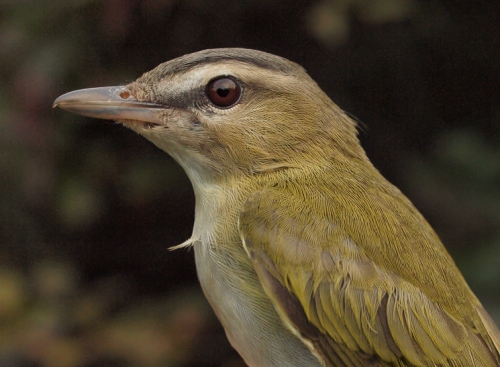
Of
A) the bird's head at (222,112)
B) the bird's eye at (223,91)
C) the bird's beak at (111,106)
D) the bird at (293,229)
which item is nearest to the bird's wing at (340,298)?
the bird at (293,229)

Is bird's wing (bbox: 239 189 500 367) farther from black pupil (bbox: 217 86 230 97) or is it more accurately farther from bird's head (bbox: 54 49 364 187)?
black pupil (bbox: 217 86 230 97)

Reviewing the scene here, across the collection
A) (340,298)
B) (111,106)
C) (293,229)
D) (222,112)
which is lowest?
(340,298)

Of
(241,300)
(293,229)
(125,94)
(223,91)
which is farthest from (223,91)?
(241,300)

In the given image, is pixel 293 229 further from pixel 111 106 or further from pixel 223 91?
pixel 111 106

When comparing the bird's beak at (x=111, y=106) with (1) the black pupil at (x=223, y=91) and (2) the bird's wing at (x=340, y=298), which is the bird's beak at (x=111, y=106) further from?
(2) the bird's wing at (x=340, y=298)

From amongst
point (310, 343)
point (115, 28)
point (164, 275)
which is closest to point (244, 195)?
point (310, 343)

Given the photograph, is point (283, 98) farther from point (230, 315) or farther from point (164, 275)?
point (164, 275)
